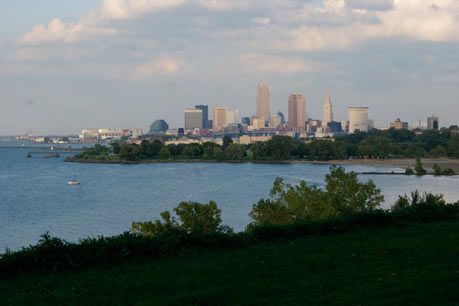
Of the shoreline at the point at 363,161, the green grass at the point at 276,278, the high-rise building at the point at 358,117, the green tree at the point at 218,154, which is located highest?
the high-rise building at the point at 358,117

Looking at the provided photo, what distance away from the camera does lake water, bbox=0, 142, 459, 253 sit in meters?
21.7

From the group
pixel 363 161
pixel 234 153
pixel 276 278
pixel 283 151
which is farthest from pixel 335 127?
pixel 276 278

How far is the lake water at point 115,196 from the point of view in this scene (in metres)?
21.7

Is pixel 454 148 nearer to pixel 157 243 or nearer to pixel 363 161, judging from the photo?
pixel 363 161

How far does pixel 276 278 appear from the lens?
483 centimetres

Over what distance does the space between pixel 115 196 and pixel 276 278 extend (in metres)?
28.7

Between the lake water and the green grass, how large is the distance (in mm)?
13794

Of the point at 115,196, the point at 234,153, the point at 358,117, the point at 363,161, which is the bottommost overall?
the point at 115,196

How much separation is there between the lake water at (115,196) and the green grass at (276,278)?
1379cm

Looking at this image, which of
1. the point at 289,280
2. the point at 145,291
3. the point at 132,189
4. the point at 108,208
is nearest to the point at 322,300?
the point at 289,280

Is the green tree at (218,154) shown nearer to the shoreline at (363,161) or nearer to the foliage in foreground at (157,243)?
the shoreline at (363,161)

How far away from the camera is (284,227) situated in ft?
22.0

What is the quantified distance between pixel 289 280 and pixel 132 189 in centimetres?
3248

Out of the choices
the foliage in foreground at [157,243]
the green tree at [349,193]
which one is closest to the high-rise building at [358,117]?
the green tree at [349,193]
